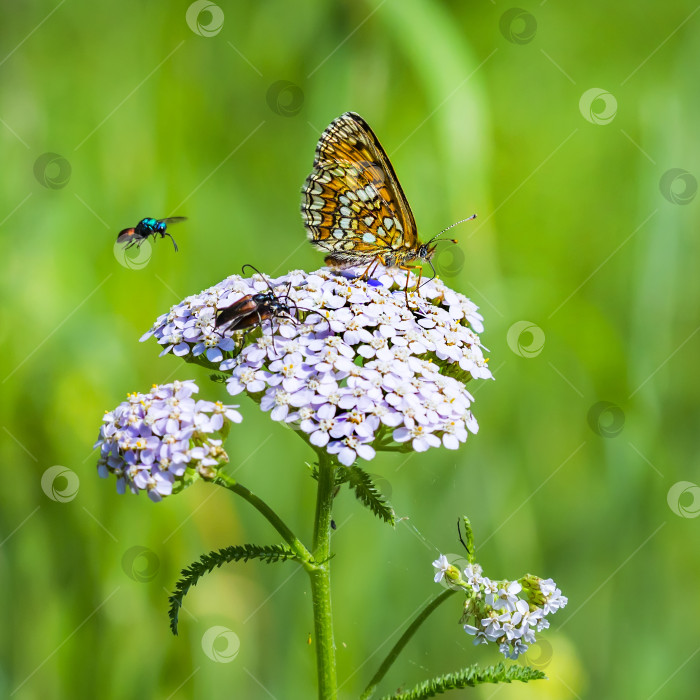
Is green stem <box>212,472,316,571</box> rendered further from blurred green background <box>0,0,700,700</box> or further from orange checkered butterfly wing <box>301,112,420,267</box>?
blurred green background <box>0,0,700,700</box>

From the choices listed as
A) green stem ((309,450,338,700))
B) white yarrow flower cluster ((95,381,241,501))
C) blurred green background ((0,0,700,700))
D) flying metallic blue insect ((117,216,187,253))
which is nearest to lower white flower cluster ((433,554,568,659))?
green stem ((309,450,338,700))

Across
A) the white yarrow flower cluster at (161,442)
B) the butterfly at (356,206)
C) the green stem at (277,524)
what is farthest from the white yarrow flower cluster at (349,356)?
the butterfly at (356,206)

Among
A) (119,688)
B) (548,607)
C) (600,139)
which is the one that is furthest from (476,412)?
(600,139)

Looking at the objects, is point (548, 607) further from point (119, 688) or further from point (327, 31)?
point (327, 31)

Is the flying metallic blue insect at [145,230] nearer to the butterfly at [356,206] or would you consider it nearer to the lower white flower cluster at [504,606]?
the butterfly at [356,206]

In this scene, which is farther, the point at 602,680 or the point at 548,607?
the point at 602,680
